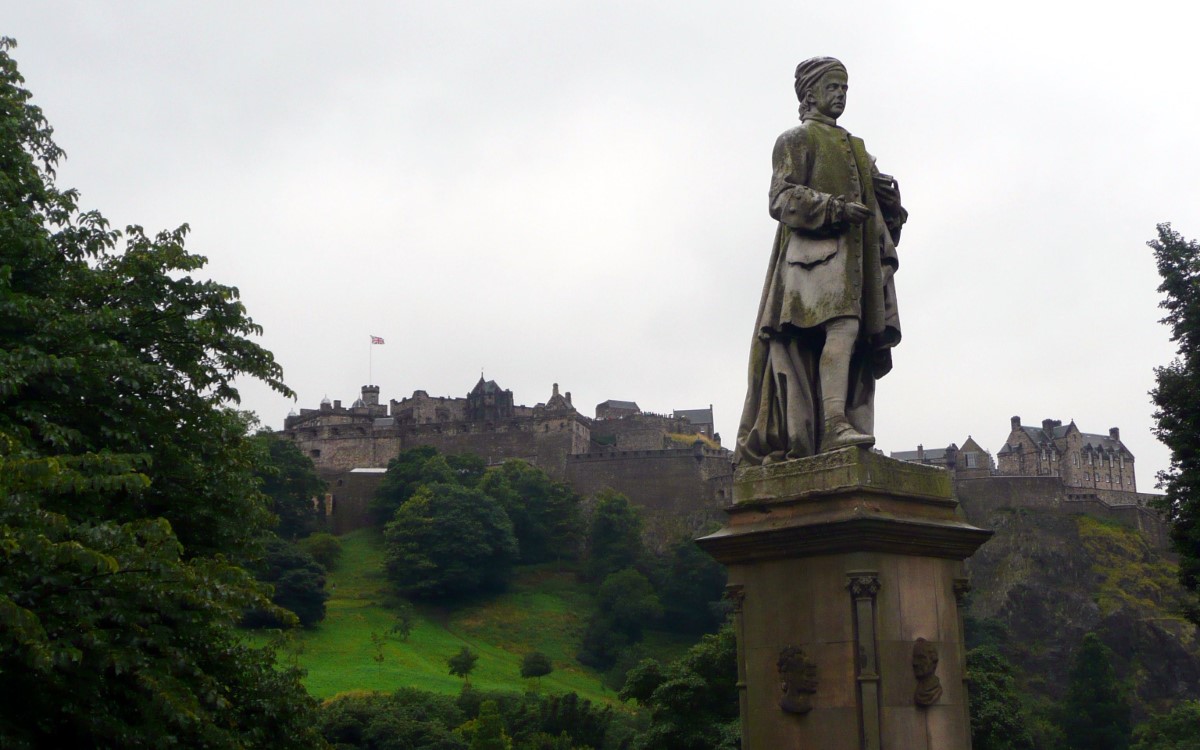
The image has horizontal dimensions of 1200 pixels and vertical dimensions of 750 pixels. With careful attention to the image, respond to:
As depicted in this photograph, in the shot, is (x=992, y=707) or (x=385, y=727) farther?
(x=385, y=727)

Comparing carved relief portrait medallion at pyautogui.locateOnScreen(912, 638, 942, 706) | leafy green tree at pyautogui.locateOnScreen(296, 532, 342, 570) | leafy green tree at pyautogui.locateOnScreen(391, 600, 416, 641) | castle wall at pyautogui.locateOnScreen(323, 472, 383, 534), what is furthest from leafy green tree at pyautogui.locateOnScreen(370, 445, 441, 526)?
carved relief portrait medallion at pyautogui.locateOnScreen(912, 638, 942, 706)

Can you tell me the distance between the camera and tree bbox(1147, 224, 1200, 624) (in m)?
20.4

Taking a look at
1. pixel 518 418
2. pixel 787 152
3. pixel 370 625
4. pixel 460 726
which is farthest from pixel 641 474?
pixel 787 152

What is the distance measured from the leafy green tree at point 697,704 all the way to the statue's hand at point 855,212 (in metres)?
25.1

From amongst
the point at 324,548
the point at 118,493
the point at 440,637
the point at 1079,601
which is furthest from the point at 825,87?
the point at 324,548

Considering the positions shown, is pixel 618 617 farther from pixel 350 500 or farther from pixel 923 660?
pixel 923 660

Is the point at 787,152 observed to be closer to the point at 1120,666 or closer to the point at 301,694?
the point at 301,694

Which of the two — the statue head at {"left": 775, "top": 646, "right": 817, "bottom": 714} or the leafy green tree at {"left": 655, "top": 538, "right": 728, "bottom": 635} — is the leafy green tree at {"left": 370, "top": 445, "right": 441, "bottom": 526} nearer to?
the leafy green tree at {"left": 655, "top": 538, "right": 728, "bottom": 635}

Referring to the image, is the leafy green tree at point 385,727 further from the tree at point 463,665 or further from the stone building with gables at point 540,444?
the stone building with gables at point 540,444

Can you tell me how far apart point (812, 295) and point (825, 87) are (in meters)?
1.32

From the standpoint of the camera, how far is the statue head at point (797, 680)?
675 cm

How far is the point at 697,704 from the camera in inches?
1283

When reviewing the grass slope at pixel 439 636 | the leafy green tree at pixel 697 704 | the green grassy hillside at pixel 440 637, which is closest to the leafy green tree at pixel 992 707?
the leafy green tree at pixel 697 704

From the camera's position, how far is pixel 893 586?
681cm
